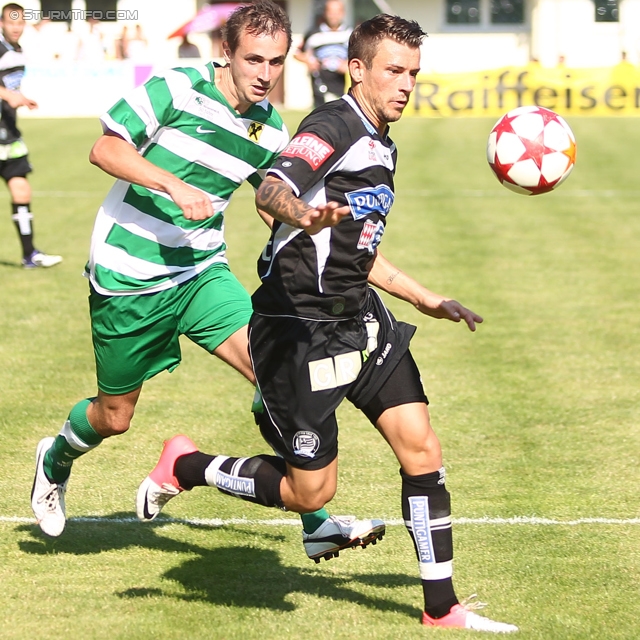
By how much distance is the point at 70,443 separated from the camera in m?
5.38

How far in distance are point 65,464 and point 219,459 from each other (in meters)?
0.99

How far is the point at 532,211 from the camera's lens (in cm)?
1616

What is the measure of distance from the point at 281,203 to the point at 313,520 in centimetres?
171

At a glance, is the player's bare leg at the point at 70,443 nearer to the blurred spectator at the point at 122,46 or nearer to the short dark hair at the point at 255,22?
the short dark hair at the point at 255,22

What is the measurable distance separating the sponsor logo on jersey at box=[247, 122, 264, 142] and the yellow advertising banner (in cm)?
2589

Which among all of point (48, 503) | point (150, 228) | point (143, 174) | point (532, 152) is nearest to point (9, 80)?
point (150, 228)

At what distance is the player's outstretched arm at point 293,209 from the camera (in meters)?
3.67

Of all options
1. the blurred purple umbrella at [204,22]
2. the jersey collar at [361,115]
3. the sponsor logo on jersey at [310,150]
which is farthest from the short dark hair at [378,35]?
the blurred purple umbrella at [204,22]

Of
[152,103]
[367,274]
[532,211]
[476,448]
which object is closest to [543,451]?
[476,448]

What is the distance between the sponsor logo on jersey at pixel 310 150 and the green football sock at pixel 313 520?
1.68 metres

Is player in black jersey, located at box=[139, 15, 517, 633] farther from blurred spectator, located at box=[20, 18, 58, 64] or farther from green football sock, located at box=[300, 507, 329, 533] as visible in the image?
blurred spectator, located at box=[20, 18, 58, 64]

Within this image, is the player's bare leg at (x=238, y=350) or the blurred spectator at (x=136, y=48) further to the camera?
the blurred spectator at (x=136, y=48)

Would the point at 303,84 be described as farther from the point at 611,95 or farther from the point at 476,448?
the point at 476,448

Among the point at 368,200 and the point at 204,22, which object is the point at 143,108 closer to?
the point at 368,200
